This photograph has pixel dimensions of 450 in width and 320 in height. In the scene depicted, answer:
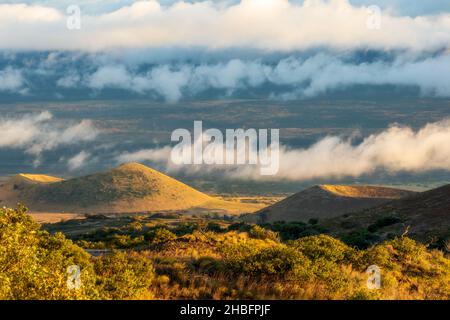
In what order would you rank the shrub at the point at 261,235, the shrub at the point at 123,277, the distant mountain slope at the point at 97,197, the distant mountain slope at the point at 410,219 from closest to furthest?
the shrub at the point at 123,277, the shrub at the point at 261,235, the distant mountain slope at the point at 410,219, the distant mountain slope at the point at 97,197

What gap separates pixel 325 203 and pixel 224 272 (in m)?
106

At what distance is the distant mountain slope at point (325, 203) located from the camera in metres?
125

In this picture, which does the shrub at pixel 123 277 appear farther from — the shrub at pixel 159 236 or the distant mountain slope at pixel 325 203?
the distant mountain slope at pixel 325 203

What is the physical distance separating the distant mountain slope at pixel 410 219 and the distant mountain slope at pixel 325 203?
47.6 metres

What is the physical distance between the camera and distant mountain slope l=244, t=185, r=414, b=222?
124875mm

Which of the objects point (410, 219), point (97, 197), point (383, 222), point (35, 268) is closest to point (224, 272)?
point (35, 268)

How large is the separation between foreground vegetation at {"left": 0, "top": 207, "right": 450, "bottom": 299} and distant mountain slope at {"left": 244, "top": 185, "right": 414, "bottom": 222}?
8800cm

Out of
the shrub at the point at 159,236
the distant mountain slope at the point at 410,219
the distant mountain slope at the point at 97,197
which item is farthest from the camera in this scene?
the distant mountain slope at the point at 97,197

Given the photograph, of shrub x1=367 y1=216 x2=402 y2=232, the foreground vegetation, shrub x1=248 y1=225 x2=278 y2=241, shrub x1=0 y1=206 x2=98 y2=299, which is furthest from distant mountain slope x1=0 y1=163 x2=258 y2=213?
shrub x1=0 y1=206 x2=98 y2=299

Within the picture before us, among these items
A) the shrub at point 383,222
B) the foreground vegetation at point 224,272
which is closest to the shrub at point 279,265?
the foreground vegetation at point 224,272

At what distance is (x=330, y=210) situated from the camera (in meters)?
127
